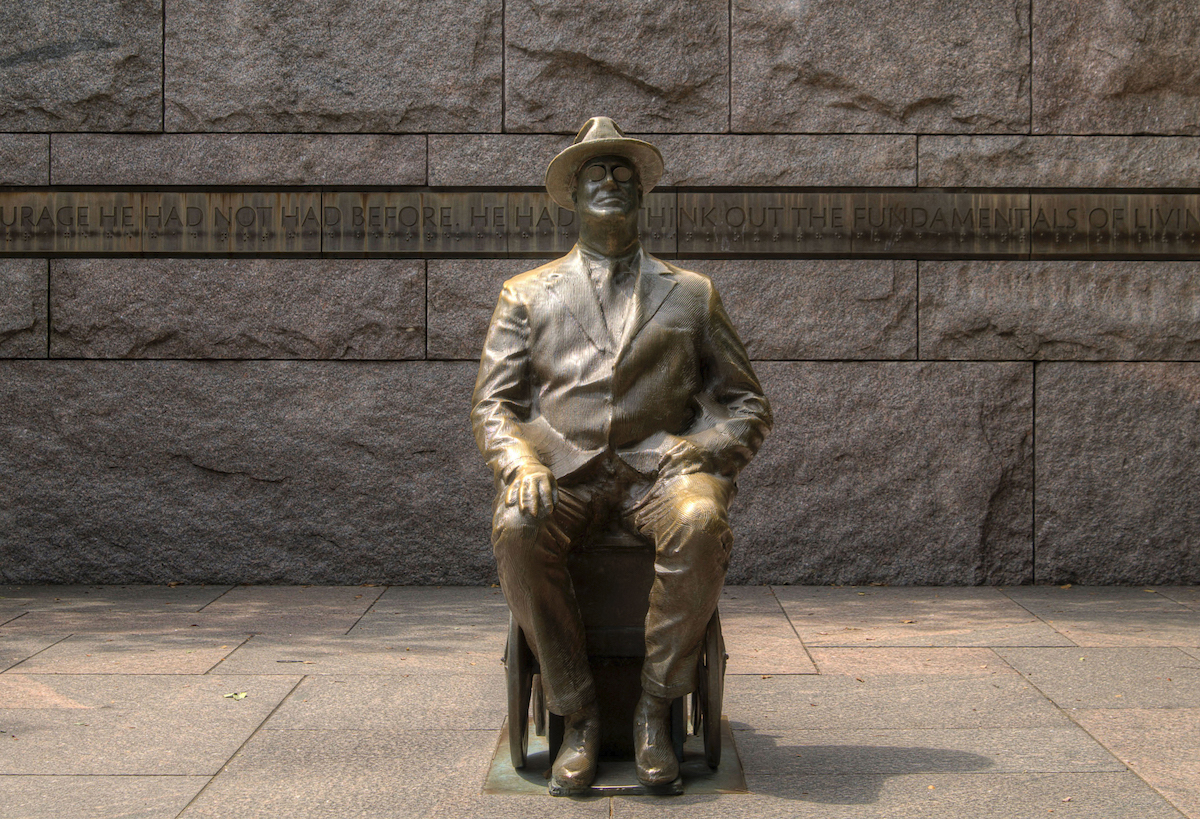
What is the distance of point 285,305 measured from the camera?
21.8ft

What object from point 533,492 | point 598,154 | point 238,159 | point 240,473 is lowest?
point 240,473

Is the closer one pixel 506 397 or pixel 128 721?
pixel 506 397

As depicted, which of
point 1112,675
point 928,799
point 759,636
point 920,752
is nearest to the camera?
point 928,799

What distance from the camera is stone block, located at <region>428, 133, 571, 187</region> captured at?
6.65 meters

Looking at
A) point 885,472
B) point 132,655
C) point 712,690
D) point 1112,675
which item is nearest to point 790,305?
point 885,472

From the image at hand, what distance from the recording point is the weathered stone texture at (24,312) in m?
6.68

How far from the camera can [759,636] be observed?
5.39 metres

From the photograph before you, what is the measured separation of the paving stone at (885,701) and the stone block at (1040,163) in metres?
3.11

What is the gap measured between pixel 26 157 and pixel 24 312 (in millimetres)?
914

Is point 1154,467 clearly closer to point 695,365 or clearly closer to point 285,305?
point 695,365

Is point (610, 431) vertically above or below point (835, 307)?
below

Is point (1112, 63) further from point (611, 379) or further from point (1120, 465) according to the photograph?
point (611, 379)

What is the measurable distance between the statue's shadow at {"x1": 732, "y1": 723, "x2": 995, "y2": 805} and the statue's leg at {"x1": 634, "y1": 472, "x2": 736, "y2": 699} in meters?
0.41

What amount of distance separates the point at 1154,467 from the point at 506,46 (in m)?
4.46
